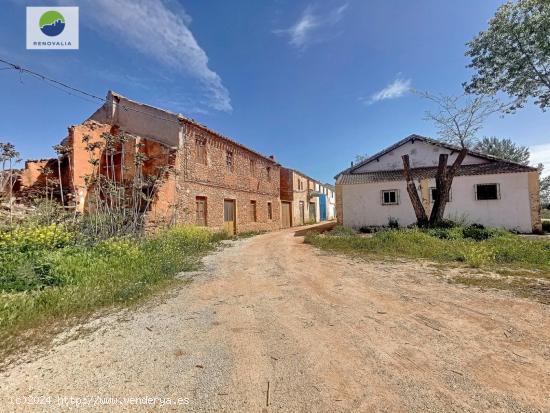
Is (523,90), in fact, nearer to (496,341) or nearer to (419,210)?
(419,210)

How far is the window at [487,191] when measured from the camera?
14773 millimetres

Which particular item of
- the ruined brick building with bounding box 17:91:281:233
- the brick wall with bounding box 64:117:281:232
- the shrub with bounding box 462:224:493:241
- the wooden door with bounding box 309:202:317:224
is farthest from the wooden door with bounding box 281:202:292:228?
the shrub with bounding box 462:224:493:241

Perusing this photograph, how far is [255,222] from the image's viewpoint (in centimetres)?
1925

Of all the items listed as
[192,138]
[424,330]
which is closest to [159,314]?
[424,330]

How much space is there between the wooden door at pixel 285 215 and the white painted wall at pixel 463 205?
24.8ft

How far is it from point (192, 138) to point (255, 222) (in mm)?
7735

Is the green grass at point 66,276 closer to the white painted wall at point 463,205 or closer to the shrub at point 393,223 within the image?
the white painted wall at point 463,205

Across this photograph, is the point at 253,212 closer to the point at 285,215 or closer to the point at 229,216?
the point at 229,216

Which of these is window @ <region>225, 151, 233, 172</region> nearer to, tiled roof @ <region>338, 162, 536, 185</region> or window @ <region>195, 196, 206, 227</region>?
window @ <region>195, 196, 206, 227</region>

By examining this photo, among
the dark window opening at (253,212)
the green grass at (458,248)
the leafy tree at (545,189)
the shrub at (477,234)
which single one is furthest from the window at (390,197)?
the leafy tree at (545,189)

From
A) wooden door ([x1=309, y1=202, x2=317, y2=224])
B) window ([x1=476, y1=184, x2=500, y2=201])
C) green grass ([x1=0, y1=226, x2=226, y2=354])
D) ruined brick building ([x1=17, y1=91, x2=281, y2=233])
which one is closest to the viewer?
green grass ([x1=0, y1=226, x2=226, y2=354])

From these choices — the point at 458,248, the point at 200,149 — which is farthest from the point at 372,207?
the point at 200,149

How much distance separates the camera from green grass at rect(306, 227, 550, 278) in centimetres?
689

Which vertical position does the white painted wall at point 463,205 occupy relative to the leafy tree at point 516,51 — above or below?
below
